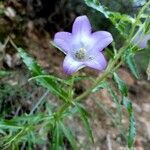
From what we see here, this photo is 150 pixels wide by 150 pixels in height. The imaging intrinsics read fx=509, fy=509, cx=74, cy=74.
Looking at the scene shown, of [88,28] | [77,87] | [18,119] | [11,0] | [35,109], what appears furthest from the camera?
[11,0]

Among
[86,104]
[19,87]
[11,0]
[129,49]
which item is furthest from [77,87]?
[129,49]

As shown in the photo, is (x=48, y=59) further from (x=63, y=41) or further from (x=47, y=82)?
(x=63, y=41)

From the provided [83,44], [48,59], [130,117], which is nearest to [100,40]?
[83,44]

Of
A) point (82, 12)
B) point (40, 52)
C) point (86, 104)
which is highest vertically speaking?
point (82, 12)

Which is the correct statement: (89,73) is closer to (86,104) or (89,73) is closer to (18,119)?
(86,104)

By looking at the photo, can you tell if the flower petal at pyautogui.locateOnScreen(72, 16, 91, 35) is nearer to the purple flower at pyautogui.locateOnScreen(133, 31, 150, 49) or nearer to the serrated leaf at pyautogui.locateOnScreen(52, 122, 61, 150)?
the purple flower at pyautogui.locateOnScreen(133, 31, 150, 49)

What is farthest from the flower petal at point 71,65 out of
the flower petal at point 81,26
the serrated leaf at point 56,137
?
the serrated leaf at point 56,137

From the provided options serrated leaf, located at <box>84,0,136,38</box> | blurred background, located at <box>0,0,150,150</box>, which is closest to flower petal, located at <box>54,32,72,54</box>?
serrated leaf, located at <box>84,0,136,38</box>
